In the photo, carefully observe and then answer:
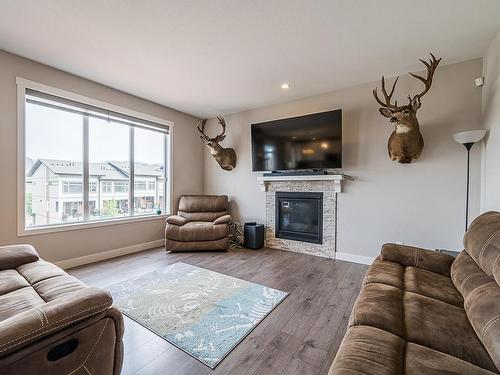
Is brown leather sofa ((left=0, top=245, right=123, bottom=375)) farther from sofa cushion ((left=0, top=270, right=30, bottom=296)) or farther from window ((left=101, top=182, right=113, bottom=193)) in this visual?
window ((left=101, top=182, right=113, bottom=193))

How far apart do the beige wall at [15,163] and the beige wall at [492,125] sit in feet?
15.3

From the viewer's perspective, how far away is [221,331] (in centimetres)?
179

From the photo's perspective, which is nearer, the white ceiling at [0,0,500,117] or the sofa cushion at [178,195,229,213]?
the white ceiling at [0,0,500,117]

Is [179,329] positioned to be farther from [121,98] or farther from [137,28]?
[121,98]

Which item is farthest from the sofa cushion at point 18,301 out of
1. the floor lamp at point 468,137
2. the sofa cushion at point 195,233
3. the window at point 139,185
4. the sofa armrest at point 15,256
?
the floor lamp at point 468,137

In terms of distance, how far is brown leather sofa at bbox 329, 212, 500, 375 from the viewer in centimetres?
88

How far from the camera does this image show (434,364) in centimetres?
86

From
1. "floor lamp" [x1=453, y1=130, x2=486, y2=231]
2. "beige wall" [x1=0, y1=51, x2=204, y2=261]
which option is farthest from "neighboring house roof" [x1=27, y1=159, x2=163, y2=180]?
"floor lamp" [x1=453, y1=130, x2=486, y2=231]

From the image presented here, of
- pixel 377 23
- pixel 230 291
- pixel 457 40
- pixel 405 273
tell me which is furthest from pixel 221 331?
pixel 457 40

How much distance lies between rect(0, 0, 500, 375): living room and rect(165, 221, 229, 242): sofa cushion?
0.03 meters

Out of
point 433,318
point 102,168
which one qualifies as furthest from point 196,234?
point 433,318

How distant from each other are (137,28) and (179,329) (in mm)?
2781

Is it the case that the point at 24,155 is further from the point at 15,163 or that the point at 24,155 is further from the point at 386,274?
the point at 386,274

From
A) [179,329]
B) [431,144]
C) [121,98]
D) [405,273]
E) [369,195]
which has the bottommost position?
[179,329]
